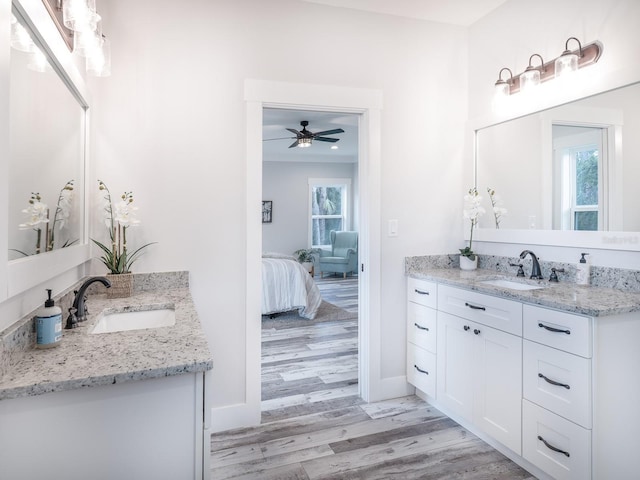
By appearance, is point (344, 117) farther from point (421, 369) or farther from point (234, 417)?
point (234, 417)

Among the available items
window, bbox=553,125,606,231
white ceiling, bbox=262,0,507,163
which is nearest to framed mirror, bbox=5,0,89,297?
white ceiling, bbox=262,0,507,163

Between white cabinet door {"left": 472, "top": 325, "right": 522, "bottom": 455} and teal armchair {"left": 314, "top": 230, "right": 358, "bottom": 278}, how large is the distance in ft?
19.6

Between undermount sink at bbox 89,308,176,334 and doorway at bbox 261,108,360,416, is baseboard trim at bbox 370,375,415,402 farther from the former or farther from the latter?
undermount sink at bbox 89,308,176,334

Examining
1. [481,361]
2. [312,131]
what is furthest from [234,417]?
[312,131]

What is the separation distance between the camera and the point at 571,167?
2.29 m

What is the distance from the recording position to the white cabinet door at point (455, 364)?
7.68 feet

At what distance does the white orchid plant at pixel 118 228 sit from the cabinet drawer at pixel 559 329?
6.76ft

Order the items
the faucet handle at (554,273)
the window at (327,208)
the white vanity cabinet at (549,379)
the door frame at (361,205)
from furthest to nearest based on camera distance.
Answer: the window at (327,208) < the door frame at (361,205) < the faucet handle at (554,273) < the white vanity cabinet at (549,379)

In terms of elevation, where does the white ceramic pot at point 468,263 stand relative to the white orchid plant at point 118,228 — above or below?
below

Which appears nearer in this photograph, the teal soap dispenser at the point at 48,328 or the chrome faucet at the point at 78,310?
the teal soap dispenser at the point at 48,328

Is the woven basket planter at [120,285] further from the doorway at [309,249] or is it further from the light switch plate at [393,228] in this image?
the light switch plate at [393,228]

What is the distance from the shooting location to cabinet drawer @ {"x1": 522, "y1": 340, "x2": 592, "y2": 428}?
5.52ft

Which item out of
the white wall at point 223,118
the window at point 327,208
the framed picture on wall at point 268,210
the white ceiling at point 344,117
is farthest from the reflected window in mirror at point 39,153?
the window at point 327,208

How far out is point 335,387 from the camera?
9.91 feet
